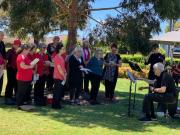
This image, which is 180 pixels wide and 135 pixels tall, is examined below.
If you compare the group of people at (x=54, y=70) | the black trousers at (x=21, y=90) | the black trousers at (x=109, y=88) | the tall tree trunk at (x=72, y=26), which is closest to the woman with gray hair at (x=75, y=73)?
the group of people at (x=54, y=70)

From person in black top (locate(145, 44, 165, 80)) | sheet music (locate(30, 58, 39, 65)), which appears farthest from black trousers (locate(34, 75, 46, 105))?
person in black top (locate(145, 44, 165, 80))

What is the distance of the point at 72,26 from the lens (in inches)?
575

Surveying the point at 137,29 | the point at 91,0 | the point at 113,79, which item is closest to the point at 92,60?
the point at 113,79

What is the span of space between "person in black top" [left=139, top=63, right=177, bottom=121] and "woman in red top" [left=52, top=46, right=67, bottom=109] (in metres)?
2.26

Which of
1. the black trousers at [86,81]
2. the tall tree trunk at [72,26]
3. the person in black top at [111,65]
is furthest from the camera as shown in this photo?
the tall tree trunk at [72,26]

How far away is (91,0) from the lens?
15102mm

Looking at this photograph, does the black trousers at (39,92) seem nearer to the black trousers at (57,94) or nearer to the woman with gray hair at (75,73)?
the black trousers at (57,94)

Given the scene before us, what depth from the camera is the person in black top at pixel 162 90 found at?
407 inches

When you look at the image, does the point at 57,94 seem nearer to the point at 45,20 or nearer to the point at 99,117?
the point at 99,117

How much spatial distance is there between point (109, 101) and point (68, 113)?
273cm

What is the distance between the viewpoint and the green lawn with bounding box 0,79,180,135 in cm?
895

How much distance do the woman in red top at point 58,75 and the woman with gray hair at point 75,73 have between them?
62 centimetres

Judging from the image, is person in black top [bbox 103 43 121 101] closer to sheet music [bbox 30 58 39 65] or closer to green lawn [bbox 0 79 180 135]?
green lawn [bbox 0 79 180 135]

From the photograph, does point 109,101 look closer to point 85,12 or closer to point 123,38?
point 123,38
